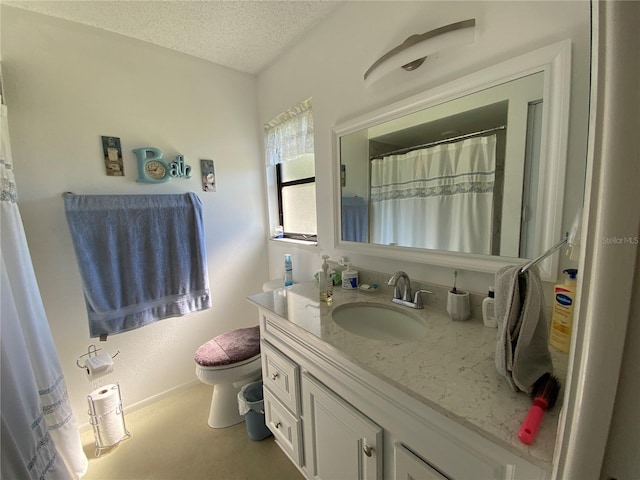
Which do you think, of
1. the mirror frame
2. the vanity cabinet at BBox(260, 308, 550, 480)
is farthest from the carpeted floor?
the mirror frame

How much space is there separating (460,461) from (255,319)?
1.85m

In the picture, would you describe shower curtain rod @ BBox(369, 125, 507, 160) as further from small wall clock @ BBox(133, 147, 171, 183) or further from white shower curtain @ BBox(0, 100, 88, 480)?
white shower curtain @ BBox(0, 100, 88, 480)

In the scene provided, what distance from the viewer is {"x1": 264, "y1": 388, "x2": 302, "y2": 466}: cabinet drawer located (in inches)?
44.2

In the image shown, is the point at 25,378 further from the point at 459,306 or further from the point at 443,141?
the point at 443,141

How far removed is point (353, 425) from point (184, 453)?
3.99 feet

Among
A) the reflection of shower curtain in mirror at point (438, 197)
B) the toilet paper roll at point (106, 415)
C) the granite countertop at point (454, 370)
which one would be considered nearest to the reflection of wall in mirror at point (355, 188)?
the reflection of shower curtain in mirror at point (438, 197)

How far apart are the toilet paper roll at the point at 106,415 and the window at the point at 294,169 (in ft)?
4.87

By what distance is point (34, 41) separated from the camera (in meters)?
1.32

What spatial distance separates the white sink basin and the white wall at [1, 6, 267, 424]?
1.20 meters

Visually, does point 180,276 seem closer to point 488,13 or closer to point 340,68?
point 340,68

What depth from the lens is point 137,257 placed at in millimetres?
1594

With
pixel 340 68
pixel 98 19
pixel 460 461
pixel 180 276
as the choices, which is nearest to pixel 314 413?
pixel 460 461

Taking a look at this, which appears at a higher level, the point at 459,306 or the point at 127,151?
the point at 127,151

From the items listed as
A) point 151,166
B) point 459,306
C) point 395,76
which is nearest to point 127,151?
point 151,166
